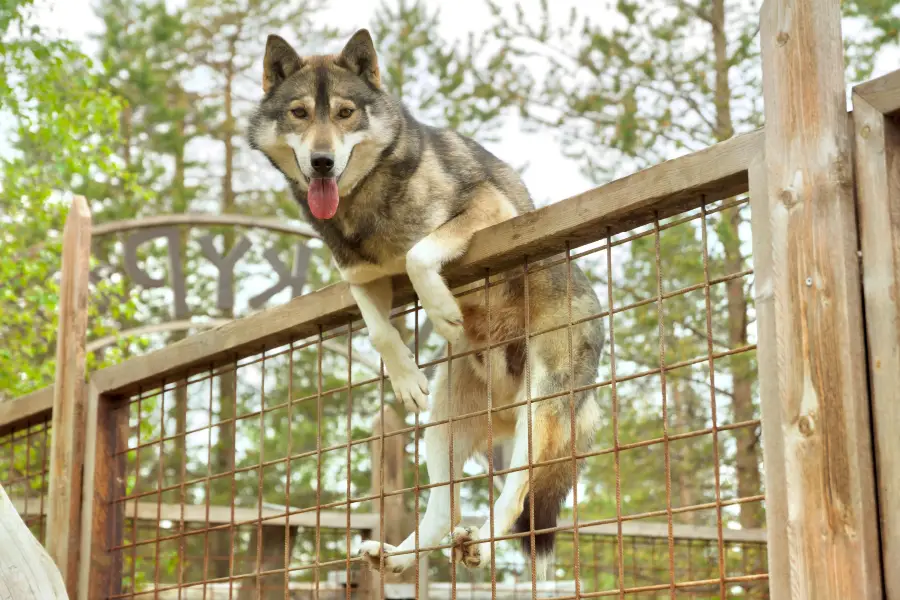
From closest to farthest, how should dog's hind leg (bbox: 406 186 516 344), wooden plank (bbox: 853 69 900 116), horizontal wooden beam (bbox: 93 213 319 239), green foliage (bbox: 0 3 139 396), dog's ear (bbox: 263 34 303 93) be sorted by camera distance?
wooden plank (bbox: 853 69 900 116), dog's hind leg (bbox: 406 186 516 344), dog's ear (bbox: 263 34 303 93), green foliage (bbox: 0 3 139 396), horizontal wooden beam (bbox: 93 213 319 239)

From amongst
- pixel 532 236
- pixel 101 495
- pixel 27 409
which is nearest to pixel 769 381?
pixel 532 236

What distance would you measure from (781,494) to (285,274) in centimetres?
806

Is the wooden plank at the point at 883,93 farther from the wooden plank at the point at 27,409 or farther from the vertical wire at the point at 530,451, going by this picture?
the wooden plank at the point at 27,409

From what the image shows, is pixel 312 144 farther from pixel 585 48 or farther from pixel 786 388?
pixel 585 48

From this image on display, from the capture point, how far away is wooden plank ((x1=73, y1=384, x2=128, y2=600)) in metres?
4.06

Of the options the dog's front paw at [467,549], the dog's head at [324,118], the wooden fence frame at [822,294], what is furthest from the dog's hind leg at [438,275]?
the wooden fence frame at [822,294]

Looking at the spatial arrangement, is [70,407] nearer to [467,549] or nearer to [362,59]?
[362,59]

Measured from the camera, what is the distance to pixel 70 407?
427 cm

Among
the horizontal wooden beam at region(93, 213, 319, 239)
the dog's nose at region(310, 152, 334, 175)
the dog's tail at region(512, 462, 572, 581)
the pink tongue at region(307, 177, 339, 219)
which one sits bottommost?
the dog's tail at region(512, 462, 572, 581)

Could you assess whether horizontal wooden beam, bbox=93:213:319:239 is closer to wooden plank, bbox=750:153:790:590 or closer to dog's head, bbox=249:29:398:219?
dog's head, bbox=249:29:398:219

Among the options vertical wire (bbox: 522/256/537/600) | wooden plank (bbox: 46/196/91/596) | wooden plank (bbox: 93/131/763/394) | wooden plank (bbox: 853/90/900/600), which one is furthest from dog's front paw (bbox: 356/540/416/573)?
wooden plank (bbox: 853/90/900/600)

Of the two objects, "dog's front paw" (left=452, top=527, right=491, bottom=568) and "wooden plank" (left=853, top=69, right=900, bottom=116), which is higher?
"wooden plank" (left=853, top=69, right=900, bottom=116)

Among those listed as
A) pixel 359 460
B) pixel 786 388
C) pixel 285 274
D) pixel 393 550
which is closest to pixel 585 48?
pixel 285 274

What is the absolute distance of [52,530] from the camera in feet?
13.8
